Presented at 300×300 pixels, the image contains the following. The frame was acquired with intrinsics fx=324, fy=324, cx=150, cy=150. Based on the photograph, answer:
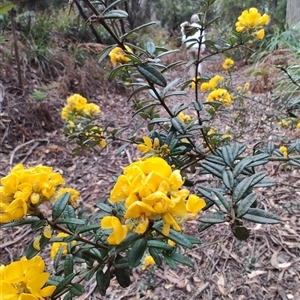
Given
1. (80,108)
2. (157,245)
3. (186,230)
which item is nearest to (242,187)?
(157,245)

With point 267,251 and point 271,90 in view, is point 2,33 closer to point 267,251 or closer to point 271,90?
point 271,90

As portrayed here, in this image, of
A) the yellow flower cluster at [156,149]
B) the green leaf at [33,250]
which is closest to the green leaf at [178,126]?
the yellow flower cluster at [156,149]

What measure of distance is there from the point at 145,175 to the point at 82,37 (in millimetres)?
5435

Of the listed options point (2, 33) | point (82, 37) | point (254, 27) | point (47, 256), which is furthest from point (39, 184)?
point (82, 37)

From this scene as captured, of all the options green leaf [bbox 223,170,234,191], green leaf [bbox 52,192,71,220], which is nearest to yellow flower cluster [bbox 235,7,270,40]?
green leaf [bbox 223,170,234,191]

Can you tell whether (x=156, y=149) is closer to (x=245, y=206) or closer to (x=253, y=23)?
(x=245, y=206)

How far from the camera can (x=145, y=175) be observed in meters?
0.47

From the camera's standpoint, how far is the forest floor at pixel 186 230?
141 centimetres

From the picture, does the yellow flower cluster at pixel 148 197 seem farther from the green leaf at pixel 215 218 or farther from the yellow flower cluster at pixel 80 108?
the yellow flower cluster at pixel 80 108

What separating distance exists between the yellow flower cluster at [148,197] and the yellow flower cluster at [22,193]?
5.5 inches

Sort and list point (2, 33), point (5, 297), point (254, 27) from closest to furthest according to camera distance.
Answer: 1. point (5, 297)
2. point (254, 27)
3. point (2, 33)

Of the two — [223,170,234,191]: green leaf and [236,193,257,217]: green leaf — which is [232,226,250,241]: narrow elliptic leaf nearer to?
[236,193,257,217]: green leaf

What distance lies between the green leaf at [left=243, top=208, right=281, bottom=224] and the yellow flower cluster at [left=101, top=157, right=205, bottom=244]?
0.36 feet

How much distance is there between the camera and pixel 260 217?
523 millimetres
